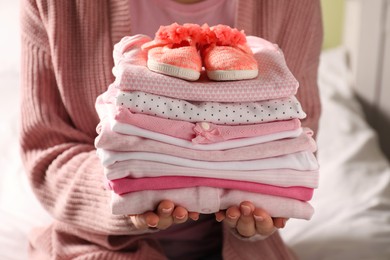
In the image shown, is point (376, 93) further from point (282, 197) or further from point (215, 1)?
point (282, 197)

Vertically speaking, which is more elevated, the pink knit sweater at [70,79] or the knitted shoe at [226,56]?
the knitted shoe at [226,56]

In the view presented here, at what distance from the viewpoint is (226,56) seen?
82 centimetres

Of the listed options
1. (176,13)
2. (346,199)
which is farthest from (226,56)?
(346,199)

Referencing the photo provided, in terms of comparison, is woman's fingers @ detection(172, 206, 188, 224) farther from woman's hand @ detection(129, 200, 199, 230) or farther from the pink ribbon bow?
the pink ribbon bow

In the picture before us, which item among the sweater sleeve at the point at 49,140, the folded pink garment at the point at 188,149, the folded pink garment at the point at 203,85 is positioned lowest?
the sweater sleeve at the point at 49,140

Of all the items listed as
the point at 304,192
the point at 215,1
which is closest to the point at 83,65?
the point at 215,1

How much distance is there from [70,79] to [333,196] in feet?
2.35

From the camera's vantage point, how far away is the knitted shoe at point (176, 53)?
0.80 m

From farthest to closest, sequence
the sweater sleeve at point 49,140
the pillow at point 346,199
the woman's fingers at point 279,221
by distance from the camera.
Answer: the pillow at point 346,199 < the sweater sleeve at point 49,140 < the woman's fingers at point 279,221

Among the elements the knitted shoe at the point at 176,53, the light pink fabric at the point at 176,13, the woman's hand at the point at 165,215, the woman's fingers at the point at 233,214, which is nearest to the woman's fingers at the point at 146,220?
the woman's hand at the point at 165,215

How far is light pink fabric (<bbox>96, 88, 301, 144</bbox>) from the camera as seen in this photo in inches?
31.3

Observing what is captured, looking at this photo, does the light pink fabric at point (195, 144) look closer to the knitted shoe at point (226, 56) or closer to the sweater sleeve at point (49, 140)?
the knitted shoe at point (226, 56)

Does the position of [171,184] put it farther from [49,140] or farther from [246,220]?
[49,140]

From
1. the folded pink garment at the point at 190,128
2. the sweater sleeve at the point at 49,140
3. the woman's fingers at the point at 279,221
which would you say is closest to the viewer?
the folded pink garment at the point at 190,128
